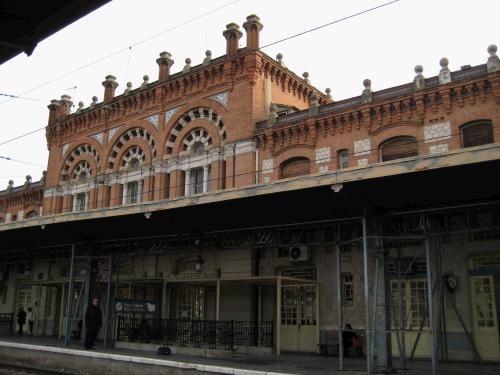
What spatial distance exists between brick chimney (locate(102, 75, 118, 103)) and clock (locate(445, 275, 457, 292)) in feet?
64.9

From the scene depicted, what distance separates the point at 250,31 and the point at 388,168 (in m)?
14.3

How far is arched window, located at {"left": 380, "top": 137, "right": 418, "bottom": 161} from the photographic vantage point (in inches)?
741

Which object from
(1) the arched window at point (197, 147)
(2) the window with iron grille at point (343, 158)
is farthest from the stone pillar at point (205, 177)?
(2) the window with iron grille at point (343, 158)

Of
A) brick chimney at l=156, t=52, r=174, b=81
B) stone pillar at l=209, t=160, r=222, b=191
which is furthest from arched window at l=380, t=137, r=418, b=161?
brick chimney at l=156, t=52, r=174, b=81

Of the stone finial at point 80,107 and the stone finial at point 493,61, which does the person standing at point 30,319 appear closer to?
the stone finial at point 80,107

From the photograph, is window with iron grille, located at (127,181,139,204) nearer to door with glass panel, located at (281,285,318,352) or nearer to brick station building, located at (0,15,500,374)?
brick station building, located at (0,15,500,374)

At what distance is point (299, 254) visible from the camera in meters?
19.1

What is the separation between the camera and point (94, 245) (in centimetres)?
1997

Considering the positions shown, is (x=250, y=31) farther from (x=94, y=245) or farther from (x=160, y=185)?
(x=94, y=245)

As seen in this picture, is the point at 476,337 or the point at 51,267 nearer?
the point at 476,337

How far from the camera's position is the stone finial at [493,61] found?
1714 centimetres

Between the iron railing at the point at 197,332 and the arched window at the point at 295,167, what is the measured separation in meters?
5.96

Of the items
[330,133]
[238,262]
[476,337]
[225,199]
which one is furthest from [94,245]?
[476,337]

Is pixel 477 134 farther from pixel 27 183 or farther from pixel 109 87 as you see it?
pixel 27 183
